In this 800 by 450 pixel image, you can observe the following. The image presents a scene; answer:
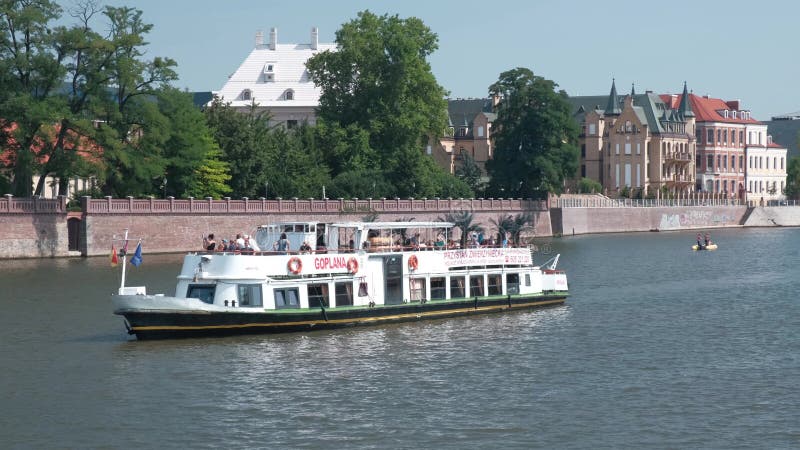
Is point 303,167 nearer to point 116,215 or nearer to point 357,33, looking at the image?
point 357,33

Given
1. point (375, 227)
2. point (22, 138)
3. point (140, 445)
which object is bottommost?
point (140, 445)

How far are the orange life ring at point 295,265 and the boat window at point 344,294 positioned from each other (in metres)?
2.40

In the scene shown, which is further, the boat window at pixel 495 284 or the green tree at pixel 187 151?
the green tree at pixel 187 151

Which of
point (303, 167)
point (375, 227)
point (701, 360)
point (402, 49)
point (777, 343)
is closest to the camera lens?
point (701, 360)

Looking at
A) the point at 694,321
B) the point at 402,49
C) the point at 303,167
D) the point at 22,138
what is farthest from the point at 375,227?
the point at 402,49

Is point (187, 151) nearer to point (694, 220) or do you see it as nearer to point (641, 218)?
point (641, 218)

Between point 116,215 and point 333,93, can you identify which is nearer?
point 116,215

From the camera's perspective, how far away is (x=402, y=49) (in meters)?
132

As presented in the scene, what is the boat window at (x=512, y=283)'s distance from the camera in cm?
6286

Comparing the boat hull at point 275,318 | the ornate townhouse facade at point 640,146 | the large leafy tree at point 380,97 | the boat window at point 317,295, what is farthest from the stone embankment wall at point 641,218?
the boat window at point 317,295

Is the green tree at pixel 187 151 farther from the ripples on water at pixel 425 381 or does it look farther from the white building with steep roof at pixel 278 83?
the white building with steep roof at pixel 278 83

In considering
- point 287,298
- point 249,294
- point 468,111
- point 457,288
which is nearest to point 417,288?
point 457,288

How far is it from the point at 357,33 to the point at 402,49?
5540 mm

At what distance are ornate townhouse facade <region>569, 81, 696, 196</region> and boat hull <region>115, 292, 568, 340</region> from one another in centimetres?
11678
